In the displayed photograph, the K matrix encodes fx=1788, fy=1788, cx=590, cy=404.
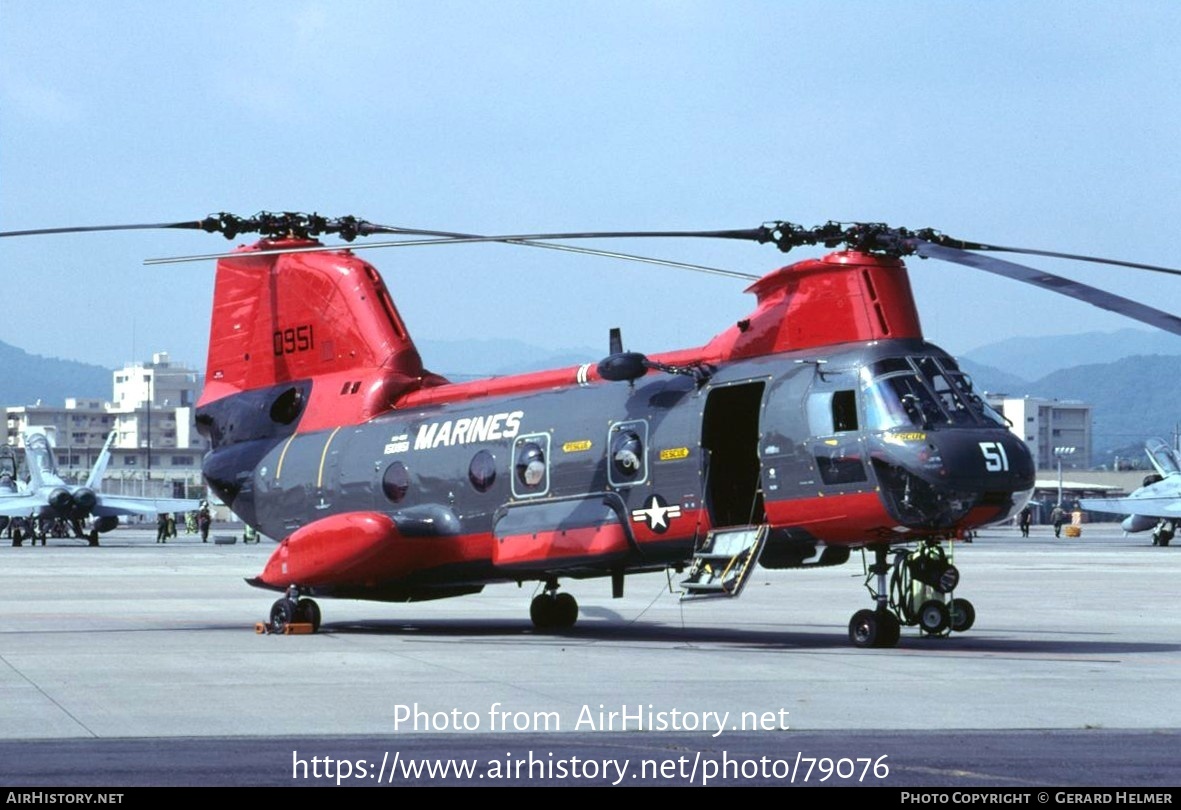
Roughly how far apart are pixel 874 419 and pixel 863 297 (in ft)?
5.37

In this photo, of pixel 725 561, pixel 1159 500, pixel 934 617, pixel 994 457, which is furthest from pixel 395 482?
pixel 1159 500

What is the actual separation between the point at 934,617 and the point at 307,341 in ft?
36.3

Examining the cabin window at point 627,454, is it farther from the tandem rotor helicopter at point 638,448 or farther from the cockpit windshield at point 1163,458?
the cockpit windshield at point 1163,458

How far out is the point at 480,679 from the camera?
58.6ft

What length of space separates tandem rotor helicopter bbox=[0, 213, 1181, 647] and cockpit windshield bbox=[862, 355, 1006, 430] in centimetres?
3

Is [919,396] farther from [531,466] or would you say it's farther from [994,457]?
[531,466]

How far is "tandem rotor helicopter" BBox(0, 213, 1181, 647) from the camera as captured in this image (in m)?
20.5

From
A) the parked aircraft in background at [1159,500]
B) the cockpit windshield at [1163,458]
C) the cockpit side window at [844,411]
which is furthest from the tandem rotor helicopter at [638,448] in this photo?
the cockpit windshield at [1163,458]

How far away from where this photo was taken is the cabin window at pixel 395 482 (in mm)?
25422

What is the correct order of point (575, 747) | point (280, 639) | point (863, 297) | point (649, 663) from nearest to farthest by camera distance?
1. point (575, 747)
2. point (649, 663)
3. point (863, 297)
4. point (280, 639)

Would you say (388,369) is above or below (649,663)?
above

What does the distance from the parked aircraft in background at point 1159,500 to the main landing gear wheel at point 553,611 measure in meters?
61.3
